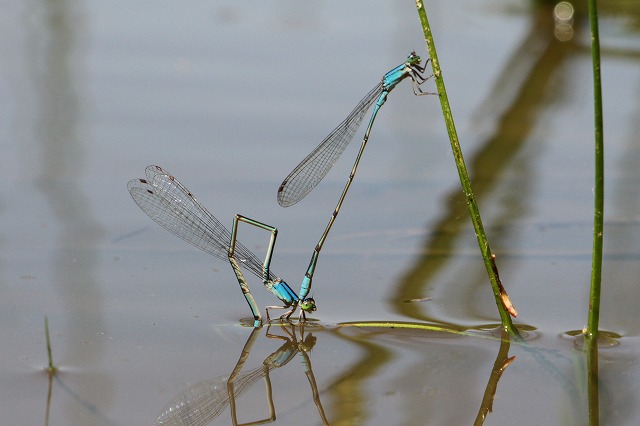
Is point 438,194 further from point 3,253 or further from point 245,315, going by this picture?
point 3,253

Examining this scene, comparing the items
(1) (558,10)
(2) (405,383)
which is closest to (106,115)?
(2) (405,383)

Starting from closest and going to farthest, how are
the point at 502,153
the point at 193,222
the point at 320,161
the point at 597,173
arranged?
the point at 597,173 < the point at 193,222 < the point at 320,161 < the point at 502,153

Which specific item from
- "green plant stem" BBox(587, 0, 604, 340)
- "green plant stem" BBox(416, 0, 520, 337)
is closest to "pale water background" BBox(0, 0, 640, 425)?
"green plant stem" BBox(416, 0, 520, 337)

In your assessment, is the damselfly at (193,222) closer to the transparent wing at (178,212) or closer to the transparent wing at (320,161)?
the transparent wing at (178,212)

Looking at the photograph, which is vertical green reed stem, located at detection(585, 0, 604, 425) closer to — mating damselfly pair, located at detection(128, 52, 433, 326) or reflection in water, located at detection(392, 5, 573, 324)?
reflection in water, located at detection(392, 5, 573, 324)

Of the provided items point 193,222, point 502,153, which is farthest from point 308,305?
point 502,153

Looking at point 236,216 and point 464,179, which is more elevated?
point 236,216

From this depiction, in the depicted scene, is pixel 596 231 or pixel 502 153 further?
pixel 502 153

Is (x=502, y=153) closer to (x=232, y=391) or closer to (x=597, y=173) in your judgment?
(x=597, y=173)
